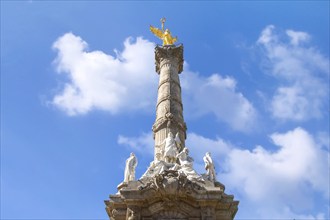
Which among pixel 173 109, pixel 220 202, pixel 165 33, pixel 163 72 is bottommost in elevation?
pixel 220 202

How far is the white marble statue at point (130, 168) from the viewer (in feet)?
54.6

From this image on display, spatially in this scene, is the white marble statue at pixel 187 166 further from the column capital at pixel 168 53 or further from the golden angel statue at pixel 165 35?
the golden angel statue at pixel 165 35

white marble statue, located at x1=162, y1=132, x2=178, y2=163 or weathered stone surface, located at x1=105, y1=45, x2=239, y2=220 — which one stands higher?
white marble statue, located at x1=162, y1=132, x2=178, y2=163

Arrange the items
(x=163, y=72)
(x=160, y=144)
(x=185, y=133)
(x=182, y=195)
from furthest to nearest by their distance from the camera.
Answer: (x=163, y=72)
(x=185, y=133)
(x=160, y=144)
(x=182, y=195)

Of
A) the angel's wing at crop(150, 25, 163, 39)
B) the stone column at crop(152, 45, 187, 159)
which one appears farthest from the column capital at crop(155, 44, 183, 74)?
the angel's wing at crop(150, 25, 163, 39)

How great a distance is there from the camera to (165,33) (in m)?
25.1

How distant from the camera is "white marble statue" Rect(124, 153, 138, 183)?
16.6 metres

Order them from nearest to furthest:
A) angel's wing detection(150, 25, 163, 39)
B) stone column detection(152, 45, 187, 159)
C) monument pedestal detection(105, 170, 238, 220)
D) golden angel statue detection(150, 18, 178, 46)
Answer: monument pedestal detection(105, 170, 238, 220) → stone column detection(152, 45, 187, 159) → golden angel statue detection(150, 18, 178, 46) → angel's wing detection(150, 25, 163, 39)

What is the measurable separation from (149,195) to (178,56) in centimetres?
1096

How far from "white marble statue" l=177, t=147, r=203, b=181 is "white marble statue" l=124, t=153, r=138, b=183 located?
1859 millimetres

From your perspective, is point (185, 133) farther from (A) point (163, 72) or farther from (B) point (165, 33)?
(B) point (165, 33)

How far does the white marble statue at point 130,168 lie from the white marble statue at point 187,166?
1859mm

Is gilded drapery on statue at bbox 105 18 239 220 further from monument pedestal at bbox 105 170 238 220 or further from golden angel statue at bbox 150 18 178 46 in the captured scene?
golden angel statue at bbox 150 18 178 46

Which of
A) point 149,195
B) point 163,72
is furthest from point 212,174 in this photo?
point 163,72
